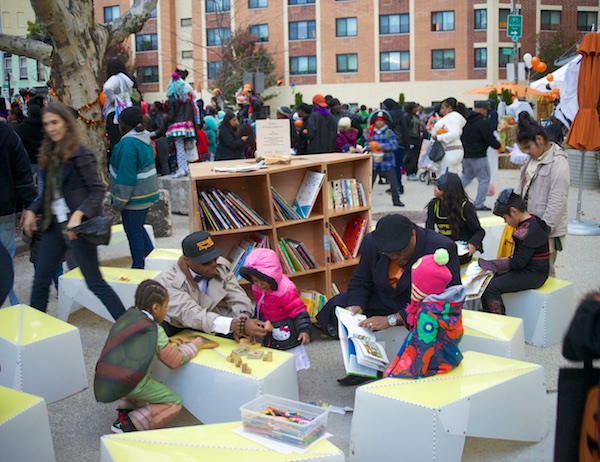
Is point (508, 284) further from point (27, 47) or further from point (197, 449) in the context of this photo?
point (27, 47)

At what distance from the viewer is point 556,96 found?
26672mm

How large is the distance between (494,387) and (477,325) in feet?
4.44

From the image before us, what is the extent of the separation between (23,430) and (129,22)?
991cm

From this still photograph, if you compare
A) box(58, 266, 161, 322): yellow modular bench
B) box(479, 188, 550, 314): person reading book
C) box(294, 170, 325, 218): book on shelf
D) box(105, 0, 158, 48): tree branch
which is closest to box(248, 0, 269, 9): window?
box(105, 0, 158, 48): tree branch

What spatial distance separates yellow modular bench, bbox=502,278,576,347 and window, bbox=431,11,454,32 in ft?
137

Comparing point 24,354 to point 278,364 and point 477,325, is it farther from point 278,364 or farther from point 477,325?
point 477,325

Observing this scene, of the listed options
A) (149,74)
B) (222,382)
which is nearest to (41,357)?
(222,382)

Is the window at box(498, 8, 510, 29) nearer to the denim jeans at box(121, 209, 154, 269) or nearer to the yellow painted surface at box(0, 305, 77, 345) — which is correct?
the denim jeans at box(121, 209, 154, 269)

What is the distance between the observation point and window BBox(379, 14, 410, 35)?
46.3m

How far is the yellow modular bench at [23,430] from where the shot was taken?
12.8 ft

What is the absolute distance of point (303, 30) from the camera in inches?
1893

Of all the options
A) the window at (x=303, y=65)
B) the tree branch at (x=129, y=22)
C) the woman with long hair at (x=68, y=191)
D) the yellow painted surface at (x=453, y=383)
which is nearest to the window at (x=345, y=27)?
the window at (x=303, y=65)

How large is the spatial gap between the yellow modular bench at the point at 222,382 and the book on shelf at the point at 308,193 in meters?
2.30

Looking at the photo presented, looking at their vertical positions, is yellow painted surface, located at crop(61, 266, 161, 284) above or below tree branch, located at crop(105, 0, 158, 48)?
below
